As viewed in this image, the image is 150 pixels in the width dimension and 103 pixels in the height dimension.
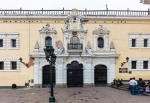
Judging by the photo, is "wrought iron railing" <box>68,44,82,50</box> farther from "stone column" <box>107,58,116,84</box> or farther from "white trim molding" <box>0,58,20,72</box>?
"white trim molding" <box>0,58,20,72</box>

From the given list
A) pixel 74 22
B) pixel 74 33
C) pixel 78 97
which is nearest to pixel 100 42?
pixel 74 33

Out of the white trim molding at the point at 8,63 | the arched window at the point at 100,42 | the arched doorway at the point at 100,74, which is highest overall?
the arched window at the point at 100,42

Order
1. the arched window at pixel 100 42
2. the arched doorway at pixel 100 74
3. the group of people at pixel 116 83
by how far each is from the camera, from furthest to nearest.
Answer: the arched window at pixel 100 42, the arched doorway at pixel 100 74, the group of people at pixel 116 83

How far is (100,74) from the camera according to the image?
27297 millimetres

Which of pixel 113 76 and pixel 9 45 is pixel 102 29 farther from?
pixel 9 45

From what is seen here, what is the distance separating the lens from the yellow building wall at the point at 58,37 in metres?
26.9

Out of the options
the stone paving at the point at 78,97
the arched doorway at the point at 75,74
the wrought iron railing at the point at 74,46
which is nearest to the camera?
the stone paving at the point at 78,97

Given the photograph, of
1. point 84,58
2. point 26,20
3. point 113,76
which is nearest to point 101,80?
point 113,76

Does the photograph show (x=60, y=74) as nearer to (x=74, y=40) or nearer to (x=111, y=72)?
(x=74, y=40)

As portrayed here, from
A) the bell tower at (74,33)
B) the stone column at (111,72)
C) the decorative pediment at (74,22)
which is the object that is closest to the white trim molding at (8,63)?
the bell tower at (74,33)

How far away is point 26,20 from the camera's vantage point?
26953mm

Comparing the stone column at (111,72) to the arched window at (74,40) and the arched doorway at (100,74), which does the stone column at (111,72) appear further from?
Result: the arched window at (74,40)

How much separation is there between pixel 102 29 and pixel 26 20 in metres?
7.92

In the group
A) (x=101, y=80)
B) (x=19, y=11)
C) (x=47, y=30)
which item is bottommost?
(x=101, y=80)
